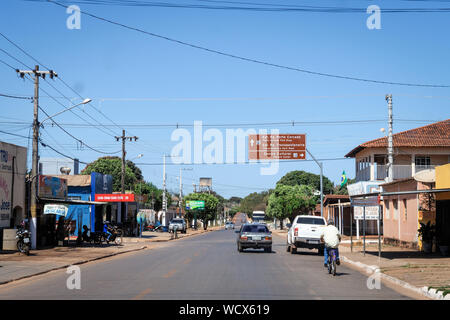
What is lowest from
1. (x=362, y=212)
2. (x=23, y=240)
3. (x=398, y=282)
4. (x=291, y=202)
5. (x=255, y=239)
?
(x=398, y=282)

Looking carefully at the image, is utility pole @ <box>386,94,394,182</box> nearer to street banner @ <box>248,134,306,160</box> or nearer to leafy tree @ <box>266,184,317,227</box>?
street banner @ <box>248,134,306,160</box>

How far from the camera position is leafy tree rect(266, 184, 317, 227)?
8792cm

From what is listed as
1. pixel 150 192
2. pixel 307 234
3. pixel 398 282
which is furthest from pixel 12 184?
pixel 150 192

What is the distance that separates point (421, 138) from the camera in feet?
175

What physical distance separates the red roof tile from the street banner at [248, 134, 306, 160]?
14360mm

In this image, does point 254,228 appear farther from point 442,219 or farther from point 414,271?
point 414,271

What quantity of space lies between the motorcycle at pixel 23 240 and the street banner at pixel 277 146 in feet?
53.0

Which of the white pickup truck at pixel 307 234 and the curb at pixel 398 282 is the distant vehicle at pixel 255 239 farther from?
the curb at pixel 398 282

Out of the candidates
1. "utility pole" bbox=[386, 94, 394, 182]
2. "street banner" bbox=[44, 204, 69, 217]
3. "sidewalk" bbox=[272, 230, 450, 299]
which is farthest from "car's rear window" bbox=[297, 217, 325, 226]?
"street banner" bbox=[44, 204, 69, 217]

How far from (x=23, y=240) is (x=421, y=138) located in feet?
126

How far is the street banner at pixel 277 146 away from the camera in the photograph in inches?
1551
